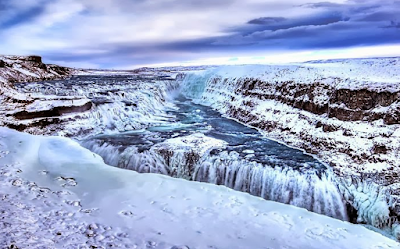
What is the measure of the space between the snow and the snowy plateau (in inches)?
1.5

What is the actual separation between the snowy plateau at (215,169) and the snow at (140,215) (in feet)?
0.12

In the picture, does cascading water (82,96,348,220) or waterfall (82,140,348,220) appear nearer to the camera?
waterfall (82,140,348,220)

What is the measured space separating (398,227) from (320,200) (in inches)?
80.9

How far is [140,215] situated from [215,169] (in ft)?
14.9

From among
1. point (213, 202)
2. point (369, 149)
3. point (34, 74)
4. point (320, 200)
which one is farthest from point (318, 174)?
point (34, 74)

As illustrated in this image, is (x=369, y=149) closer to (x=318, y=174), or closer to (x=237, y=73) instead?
(x=318, y=174)

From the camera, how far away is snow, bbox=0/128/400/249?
255 inches

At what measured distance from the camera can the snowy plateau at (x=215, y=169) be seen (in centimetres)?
711

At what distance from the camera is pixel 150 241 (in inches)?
255

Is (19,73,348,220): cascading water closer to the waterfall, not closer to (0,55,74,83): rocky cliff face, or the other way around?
the waterfall

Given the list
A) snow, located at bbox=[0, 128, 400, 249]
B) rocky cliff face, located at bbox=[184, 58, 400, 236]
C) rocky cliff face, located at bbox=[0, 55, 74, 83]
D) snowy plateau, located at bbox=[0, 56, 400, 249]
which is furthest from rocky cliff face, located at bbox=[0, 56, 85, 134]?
rocky cliff face, located at bbox=[0, 55, 74, 83]

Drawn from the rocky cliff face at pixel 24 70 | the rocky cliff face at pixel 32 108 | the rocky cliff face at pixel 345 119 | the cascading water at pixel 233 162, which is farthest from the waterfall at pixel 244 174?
the rocky cliff face at pixel 24 70

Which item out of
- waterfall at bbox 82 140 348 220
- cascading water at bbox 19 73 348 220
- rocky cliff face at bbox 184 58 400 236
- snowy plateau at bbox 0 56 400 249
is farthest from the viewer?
cascading water at bbox 19 73 348 220

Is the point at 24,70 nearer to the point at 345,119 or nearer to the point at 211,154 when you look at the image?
the point at 211,154
